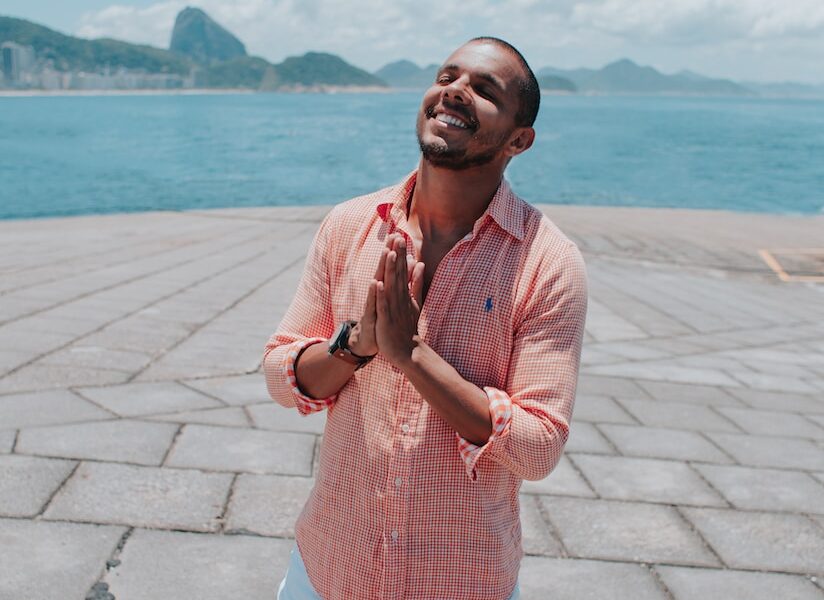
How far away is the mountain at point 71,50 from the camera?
159375 millimetres

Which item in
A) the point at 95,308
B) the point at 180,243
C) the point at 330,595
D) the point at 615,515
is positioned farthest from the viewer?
the point at 180,243

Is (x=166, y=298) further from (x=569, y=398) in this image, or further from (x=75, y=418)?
(x=569, y=398)

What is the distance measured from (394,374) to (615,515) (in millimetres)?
1900

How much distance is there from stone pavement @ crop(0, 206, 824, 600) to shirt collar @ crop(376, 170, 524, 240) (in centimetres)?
136

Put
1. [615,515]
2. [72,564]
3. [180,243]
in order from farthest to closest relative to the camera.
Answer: [180,243]
[615,515]
[72,564]

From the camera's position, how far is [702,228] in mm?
15172

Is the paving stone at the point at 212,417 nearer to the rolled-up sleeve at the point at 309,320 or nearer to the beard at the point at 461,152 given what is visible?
the rolled-up sleeve at the point at 309,320

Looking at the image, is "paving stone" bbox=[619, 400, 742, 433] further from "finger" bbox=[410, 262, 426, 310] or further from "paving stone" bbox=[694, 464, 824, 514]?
"finger" bbox=[410, 262, 426, 310]

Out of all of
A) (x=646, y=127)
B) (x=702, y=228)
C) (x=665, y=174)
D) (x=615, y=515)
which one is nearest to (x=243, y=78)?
(x=646, y=127)

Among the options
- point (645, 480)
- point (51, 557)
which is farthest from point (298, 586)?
point (645, 480)

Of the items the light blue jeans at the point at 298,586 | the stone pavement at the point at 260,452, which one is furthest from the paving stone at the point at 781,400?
the light blue jeans at the point at 298,586

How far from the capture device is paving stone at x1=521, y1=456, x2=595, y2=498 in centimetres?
312

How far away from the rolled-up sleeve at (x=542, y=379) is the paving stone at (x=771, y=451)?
2708mm

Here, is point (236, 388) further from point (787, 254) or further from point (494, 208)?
point (787, 254)
